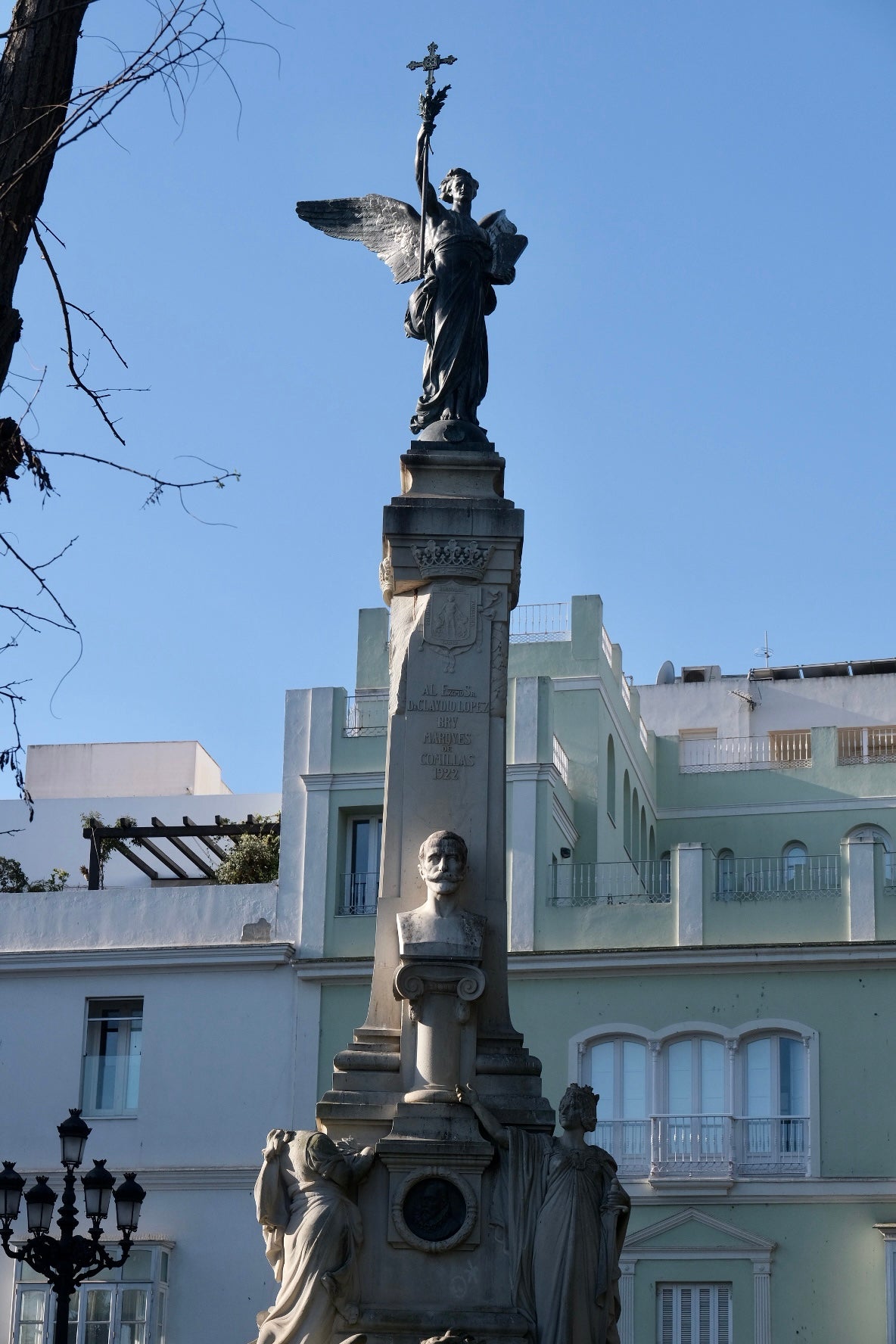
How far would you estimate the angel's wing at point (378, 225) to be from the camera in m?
15.5

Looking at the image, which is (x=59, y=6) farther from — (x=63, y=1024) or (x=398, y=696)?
(x=63, y=1024)

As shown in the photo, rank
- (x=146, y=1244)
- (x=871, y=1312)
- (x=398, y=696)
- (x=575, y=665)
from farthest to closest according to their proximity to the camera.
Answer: (x=575, y=665), (x=146, y=1244), (x=871, y=1312), (x=398, y=696)

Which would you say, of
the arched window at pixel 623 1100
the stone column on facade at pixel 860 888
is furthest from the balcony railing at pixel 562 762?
the stone column on facade at pixel 860 888

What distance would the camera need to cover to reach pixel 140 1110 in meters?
32.5

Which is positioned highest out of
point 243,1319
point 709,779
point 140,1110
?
point 709,779

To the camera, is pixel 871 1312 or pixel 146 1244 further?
pixel 146 1244

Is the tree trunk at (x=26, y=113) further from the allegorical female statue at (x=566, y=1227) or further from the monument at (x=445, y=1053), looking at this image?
the allegorical female statue at (x=566, y=1227)

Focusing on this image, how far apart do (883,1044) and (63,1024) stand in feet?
37.9

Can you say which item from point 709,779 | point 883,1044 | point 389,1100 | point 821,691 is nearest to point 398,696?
point 389,1100

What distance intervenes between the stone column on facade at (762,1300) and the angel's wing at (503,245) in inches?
730

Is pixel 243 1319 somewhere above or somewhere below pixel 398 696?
below

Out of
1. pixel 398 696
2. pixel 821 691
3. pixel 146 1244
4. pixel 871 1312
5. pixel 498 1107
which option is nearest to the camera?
pixel 498 1107

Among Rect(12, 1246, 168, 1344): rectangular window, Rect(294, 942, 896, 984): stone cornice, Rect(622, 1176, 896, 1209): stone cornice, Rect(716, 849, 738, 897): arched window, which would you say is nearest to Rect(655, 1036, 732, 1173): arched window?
Rect(622, 1176, 896, 1209): stone cornice

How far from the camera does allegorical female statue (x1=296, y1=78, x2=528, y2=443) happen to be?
14680 mm
